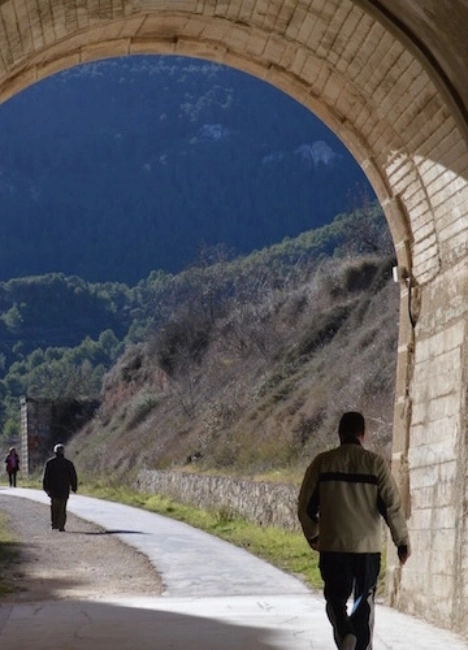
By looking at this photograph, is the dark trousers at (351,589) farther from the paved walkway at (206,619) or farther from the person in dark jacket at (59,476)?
the person in dark jacket at (59,476)

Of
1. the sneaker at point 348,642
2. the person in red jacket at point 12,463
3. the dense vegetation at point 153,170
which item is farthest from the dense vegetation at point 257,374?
the dense vegetation at point 153,170

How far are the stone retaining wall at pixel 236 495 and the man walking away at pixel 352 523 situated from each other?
1334cm

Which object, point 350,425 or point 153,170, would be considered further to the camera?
point 153,170

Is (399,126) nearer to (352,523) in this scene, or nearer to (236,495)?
(352,523)

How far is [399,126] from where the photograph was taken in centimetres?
1214

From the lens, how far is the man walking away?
7945mm

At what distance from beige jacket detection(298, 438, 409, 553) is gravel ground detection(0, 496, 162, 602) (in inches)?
267

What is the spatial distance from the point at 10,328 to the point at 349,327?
78.5 metres

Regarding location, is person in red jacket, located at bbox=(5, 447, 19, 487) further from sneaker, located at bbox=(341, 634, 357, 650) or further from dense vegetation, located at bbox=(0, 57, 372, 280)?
dense vegetation, located at bbox=(0, 57, 372, 280)

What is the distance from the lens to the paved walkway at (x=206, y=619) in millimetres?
10078

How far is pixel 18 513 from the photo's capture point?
29.1m

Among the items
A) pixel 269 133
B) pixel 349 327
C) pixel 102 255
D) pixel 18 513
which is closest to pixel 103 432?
pixel 349 327

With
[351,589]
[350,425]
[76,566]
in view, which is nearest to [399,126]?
[350,425]

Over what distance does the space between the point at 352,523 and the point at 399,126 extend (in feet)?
16.9
